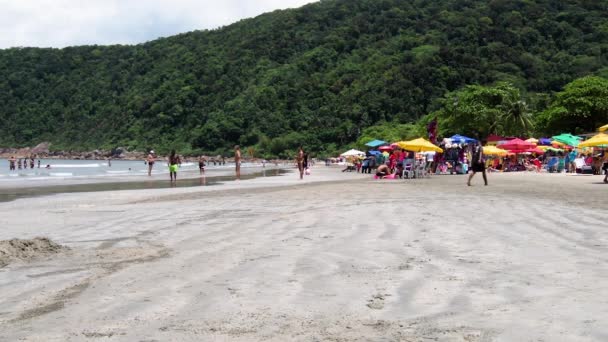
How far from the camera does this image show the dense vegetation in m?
93.8

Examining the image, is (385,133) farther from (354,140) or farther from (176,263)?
(176,263)

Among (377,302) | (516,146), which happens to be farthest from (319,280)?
(516,146)

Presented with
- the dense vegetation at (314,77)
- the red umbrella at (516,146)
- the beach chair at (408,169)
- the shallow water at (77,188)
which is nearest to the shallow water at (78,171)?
the shallow water at (77,188)

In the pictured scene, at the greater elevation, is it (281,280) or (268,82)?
(268,82)

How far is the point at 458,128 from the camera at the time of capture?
56719 mm

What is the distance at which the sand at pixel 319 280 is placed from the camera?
12.6 ft

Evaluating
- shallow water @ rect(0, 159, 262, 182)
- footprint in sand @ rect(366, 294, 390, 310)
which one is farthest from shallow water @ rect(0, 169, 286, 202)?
footprint in sand @ rect(366, 294, 390, 310)

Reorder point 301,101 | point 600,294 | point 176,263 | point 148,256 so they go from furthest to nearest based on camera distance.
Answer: point 301,101, point 148,256, point 176,263, point 600,294

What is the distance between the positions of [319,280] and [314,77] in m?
118

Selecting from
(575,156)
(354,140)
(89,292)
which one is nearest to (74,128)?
(354,140)

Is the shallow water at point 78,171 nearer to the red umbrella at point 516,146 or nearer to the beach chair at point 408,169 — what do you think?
the beach chair at point 408,169

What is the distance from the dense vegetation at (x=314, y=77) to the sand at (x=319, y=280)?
→ 159 feet

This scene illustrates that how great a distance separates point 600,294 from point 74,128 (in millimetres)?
162515

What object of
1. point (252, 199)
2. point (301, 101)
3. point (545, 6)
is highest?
point (545, 6)
